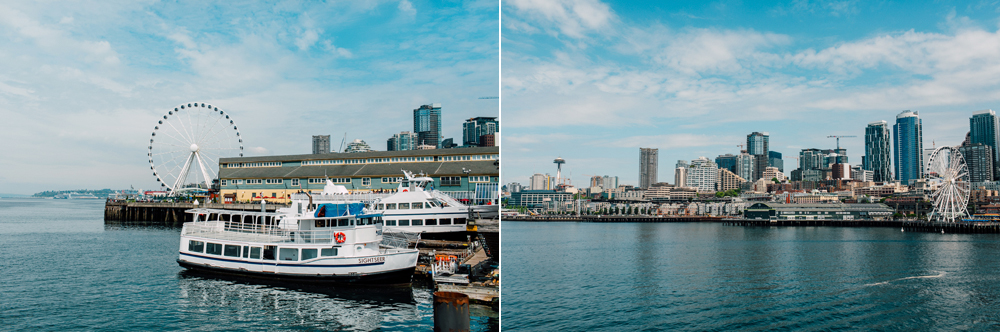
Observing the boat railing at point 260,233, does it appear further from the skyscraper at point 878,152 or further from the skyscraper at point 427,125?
the skyscraper at point 878,152

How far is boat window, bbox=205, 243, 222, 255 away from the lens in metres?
19.0

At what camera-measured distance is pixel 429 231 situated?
2472 centimetres

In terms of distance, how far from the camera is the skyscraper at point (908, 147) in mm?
183125

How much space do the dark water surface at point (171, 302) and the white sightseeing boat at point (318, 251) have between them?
541 mm

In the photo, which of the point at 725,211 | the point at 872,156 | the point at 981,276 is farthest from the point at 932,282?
the point at 872,156

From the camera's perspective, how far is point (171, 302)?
15289 mm

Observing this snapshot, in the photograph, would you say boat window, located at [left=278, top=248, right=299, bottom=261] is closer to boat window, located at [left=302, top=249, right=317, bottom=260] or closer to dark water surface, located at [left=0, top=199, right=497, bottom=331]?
boat window, located at [left=302, top=249, right=317, bottom=260]

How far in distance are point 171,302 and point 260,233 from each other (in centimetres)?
439

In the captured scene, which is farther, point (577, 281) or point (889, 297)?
point (577, 281)

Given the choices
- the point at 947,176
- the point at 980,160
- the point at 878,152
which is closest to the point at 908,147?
the point at 878,152

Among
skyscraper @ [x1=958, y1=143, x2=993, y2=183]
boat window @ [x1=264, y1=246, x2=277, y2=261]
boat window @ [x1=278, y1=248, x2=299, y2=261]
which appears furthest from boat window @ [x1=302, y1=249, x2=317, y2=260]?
skyscraper @ [x1=958, y1=143, x2=993, y2=183]

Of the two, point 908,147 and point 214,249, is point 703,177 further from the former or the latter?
point 214,249

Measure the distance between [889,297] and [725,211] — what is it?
368ft

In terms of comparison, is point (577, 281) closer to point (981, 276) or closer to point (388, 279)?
point (388, 279)
